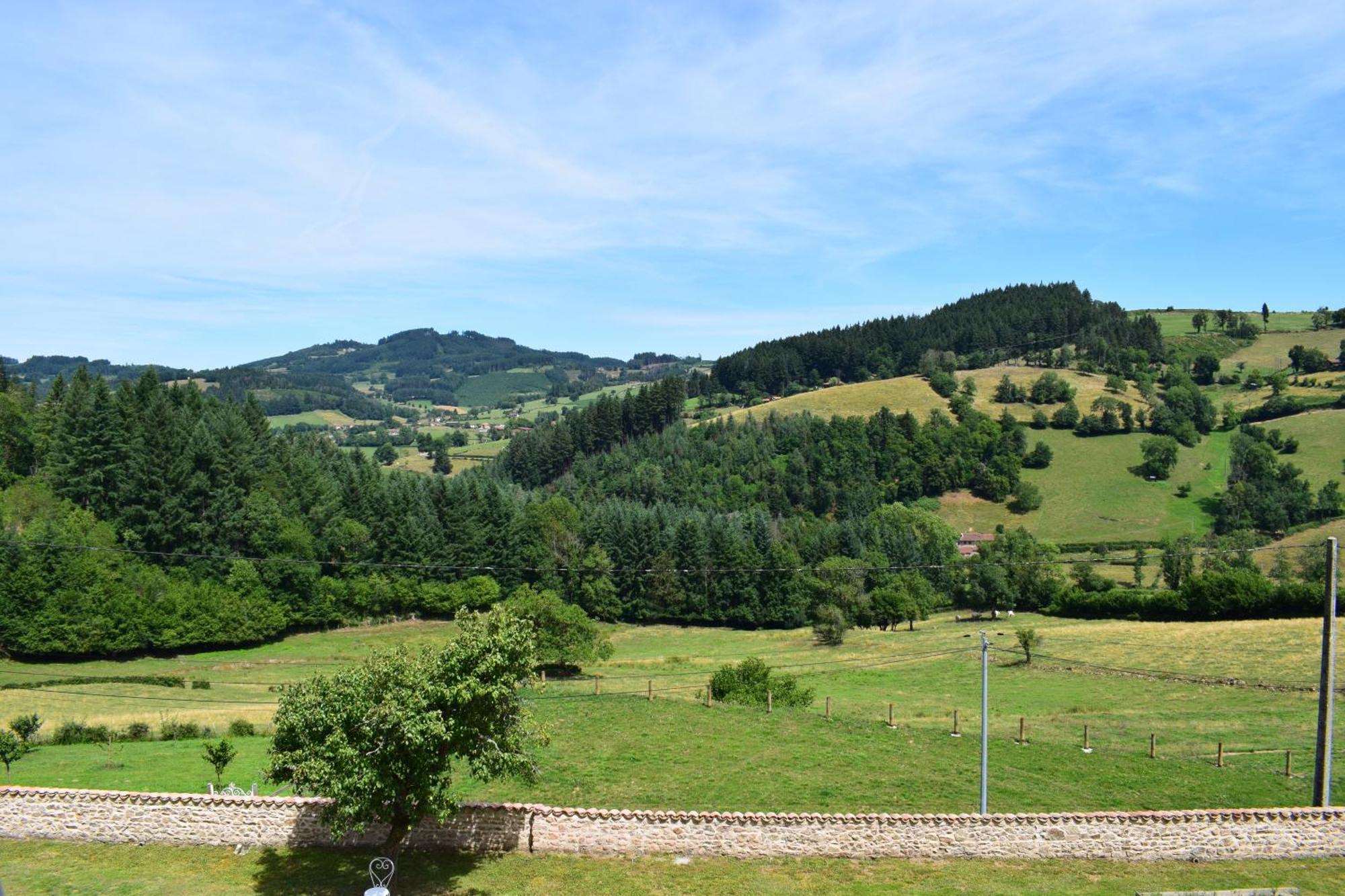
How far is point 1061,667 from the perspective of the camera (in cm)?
5994

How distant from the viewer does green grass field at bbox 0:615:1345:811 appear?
31.7 meters

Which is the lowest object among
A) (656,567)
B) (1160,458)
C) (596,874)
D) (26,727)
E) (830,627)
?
(830,627)

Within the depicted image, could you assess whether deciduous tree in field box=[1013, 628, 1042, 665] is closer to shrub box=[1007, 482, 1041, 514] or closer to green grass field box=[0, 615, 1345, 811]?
green grass field box=[0, 615, 1345, 811]

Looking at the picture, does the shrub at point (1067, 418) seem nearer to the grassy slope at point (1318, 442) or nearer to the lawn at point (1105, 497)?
the lawn at point (1105, 497)

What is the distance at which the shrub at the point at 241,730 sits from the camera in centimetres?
4350

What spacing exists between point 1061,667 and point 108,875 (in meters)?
55.1

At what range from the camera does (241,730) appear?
43688mm

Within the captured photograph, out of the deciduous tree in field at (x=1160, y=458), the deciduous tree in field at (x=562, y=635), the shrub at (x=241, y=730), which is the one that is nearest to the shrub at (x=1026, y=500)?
the deciduous tree in field at (x=1160, y=458)

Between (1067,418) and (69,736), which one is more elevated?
(1067,418)

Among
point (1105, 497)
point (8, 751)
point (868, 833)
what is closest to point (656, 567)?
point (8, 751)

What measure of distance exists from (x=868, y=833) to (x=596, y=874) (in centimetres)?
789

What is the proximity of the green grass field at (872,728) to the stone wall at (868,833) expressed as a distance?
405 centimetres

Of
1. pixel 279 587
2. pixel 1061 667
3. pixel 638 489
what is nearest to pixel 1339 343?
pixel 638 489

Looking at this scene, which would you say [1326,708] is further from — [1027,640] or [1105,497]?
[1105,497]
